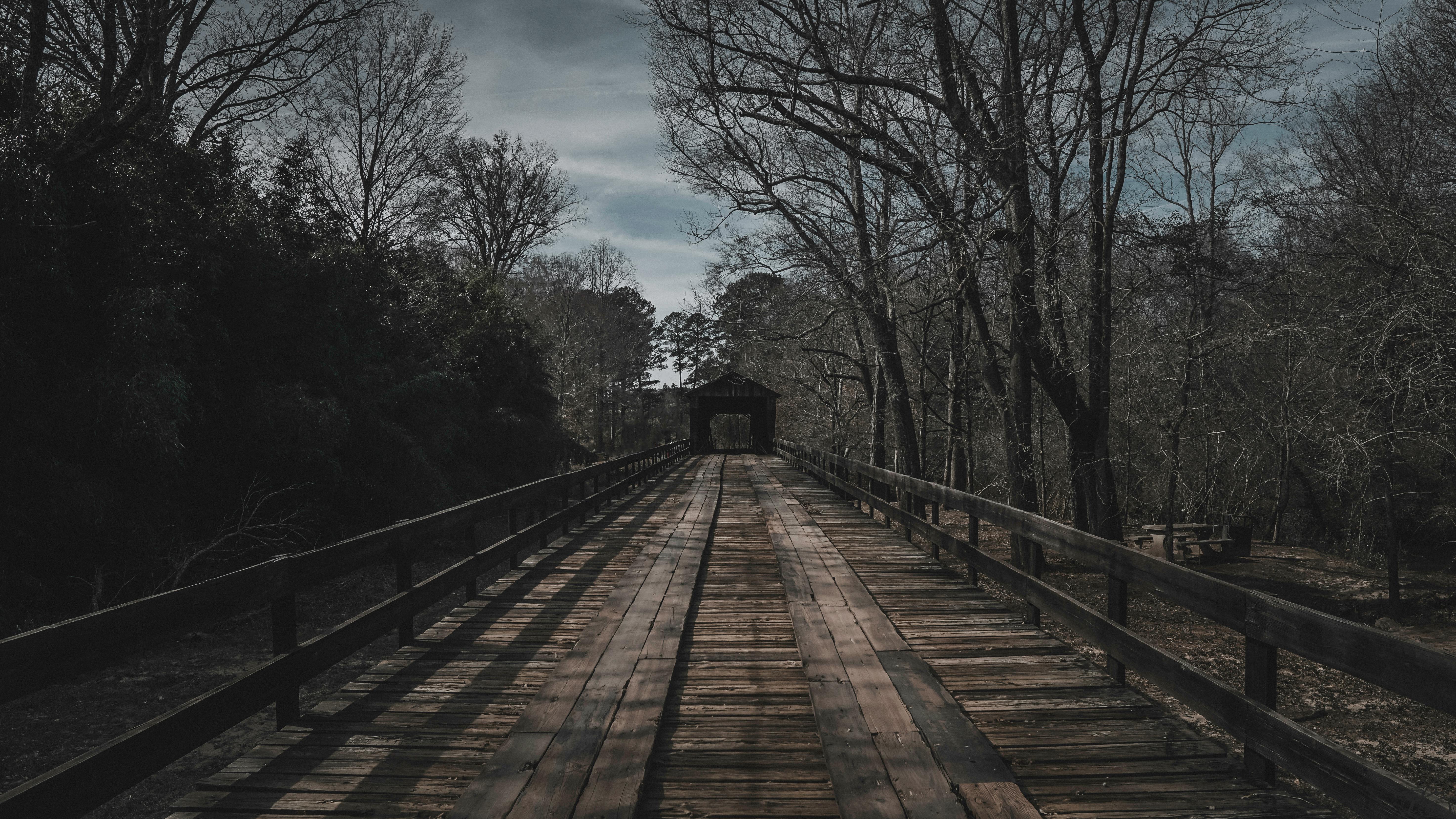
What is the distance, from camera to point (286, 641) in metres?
3.64

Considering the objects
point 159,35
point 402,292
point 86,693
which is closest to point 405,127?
point 402,292

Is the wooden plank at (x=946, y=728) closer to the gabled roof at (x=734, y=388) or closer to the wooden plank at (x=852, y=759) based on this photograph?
the wooden plank at (x=852, y=759)

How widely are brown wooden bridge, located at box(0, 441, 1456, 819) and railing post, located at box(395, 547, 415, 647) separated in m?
0.02

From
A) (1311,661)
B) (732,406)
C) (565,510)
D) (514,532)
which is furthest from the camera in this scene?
(732,406)

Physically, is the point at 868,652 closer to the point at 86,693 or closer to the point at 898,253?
the point at 898,253

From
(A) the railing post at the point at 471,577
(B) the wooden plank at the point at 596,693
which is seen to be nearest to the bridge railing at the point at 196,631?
(A) the railing post at the point at 471,577

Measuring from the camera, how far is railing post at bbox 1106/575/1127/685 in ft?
13.2

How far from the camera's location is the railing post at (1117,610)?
403cm

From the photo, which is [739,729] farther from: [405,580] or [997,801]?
[405,580]

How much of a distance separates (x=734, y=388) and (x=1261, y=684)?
35.4 m

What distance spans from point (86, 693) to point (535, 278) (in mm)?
37924

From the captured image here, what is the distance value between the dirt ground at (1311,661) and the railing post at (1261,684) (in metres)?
0.23

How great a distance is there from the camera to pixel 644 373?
76375mm

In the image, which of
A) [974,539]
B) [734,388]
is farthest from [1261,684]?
[734,388]
